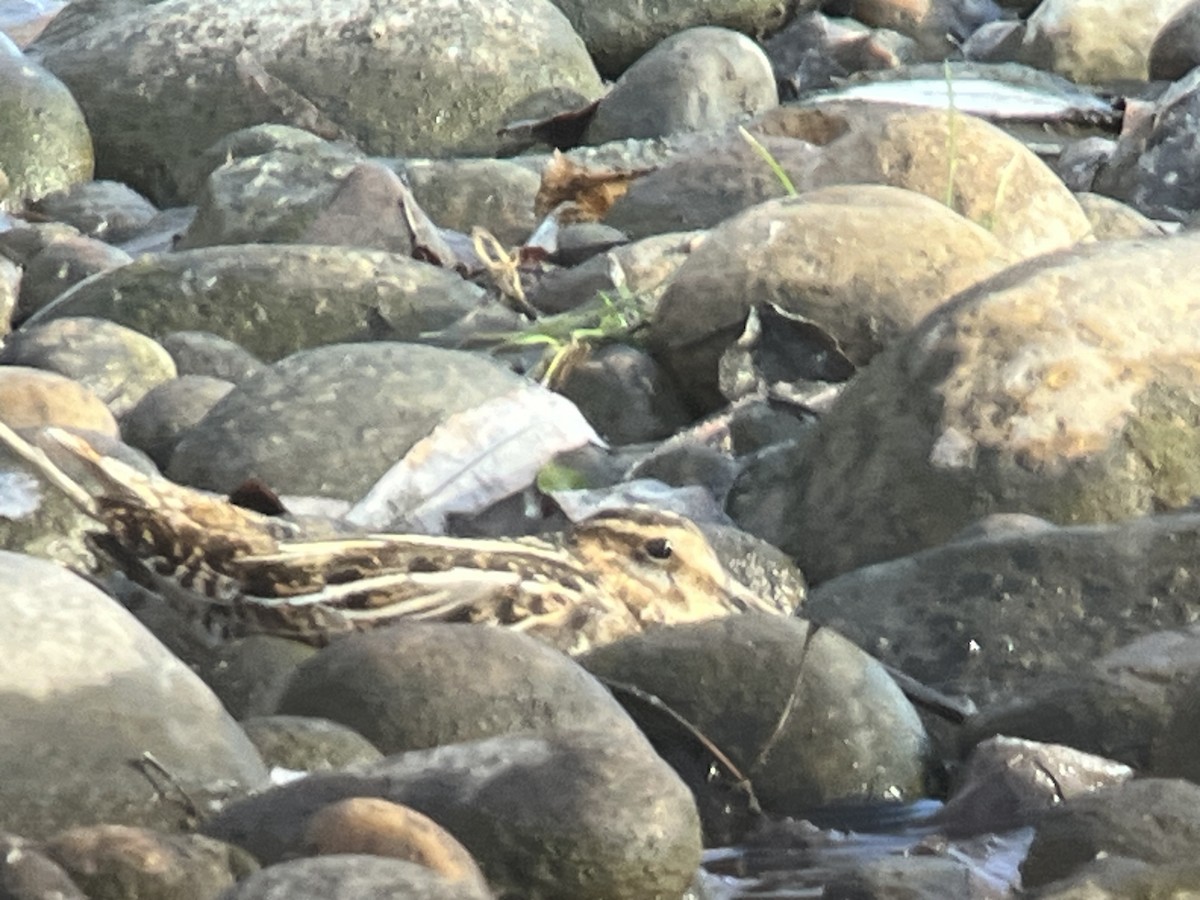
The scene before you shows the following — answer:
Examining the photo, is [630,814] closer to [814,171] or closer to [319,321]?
[319,321]

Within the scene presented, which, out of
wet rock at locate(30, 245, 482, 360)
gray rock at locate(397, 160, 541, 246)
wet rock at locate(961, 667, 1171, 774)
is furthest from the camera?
gray rock at locate(397, 160, 541, 246)

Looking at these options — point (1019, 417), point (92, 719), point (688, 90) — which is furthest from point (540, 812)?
point (688, 90)

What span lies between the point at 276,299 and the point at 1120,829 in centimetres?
481

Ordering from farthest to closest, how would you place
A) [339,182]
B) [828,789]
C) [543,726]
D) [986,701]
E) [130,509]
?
[339,182] → [986,701] → [130,509] → [828,789] → [543,726]

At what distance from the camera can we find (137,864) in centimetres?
283

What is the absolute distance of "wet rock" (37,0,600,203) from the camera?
12.2 meters

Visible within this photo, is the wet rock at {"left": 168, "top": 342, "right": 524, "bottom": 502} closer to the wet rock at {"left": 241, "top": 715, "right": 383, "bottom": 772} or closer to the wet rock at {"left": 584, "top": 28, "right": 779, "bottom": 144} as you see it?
the wet rock at {"left": 241, "top": 715, "right": 383, "bottom": 772}

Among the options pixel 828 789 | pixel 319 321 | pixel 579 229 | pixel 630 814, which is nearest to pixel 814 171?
pixel 579 229

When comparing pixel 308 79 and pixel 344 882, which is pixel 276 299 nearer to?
pixel 308 79

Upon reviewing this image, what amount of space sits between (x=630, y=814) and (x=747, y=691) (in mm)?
845

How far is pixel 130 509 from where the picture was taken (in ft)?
13.8

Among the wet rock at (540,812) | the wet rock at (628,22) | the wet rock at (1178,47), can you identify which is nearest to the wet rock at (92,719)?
the wet rock at (540,812)

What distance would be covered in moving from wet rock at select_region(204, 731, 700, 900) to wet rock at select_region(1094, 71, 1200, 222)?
702cm

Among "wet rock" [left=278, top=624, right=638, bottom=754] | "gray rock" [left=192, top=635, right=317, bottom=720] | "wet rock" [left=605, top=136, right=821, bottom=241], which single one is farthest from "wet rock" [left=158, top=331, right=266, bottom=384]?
"wet rock" [left=278, top=624, right=638, bottom=754]
